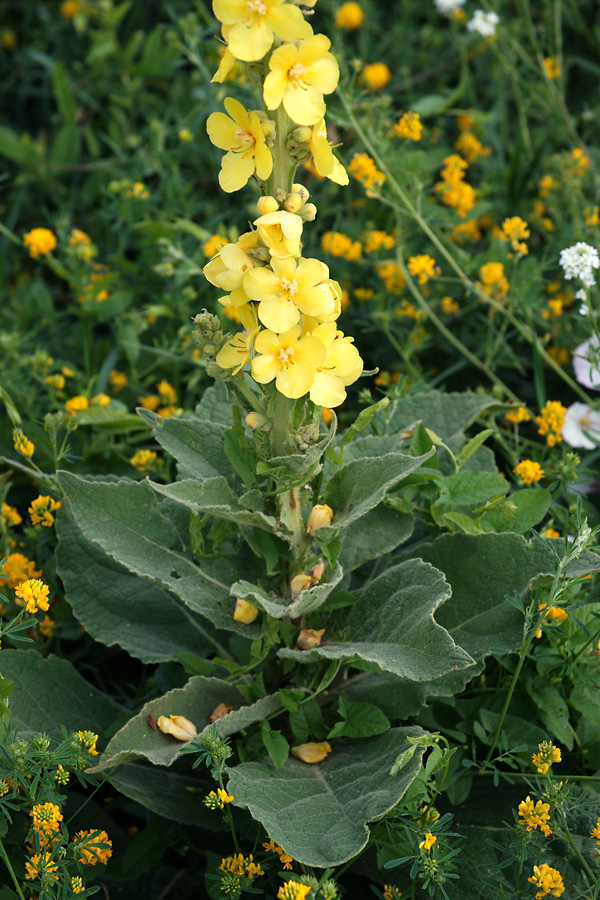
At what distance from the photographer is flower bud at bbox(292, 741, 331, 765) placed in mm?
1767

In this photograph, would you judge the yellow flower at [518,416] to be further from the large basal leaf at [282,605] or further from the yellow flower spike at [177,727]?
the yellow flower spike at [177,727]

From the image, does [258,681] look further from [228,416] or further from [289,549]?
[228,416]

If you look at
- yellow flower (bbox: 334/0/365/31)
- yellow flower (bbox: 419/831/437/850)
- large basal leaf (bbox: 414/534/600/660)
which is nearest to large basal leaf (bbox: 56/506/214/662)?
large basal leaf (bbox: 414/534/600/660)

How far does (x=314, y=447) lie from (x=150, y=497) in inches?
21.1

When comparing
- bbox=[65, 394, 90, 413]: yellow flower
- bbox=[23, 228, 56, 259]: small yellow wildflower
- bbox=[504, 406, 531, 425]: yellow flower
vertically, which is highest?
bbox=[504, 406, 531, 425]: yellow flower

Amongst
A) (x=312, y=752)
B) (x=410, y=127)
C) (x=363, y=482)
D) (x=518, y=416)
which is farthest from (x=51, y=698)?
(x=410, y=127)

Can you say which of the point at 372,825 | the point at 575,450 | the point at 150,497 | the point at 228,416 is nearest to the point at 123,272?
the point at 228,416

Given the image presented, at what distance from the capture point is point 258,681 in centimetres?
176

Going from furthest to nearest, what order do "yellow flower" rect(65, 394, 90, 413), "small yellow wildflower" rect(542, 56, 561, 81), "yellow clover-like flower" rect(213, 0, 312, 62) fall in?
1. "small yellow wildflower" rect(542, 56, 561, 81)
2. "yellow flower" rect(65, 394, 90, 413)
3. "yellow clover-like flower" rect(213, 0, 312, 62)

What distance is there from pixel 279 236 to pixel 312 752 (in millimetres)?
1054

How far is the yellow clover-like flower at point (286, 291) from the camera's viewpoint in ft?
4.63

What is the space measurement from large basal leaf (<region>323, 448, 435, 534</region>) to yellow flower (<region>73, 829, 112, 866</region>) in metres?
0.69

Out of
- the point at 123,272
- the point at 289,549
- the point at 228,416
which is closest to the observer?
the point at 289,549

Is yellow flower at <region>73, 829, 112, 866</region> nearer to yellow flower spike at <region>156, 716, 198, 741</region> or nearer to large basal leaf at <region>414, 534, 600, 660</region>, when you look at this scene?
yellow flower spike at <region>156, 716, 198, 741</region>
